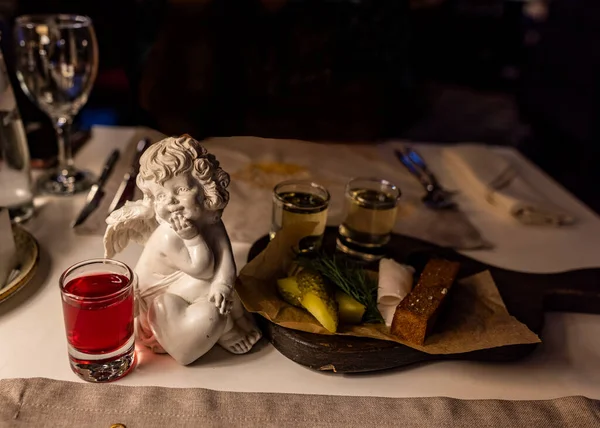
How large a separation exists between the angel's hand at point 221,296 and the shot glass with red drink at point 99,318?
8 cm

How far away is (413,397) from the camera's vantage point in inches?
21.9

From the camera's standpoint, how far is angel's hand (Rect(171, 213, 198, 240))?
52cm

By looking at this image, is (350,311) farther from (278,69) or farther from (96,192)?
(278,69)

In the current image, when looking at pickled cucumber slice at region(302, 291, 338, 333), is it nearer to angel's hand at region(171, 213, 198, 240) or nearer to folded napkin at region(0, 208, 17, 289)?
angel's hand at region(171, 213, 198, 240)

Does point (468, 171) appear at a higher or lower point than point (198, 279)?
lower

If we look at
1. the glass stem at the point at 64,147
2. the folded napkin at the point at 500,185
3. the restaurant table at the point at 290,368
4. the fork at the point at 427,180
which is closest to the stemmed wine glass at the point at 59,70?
the glass stem at the point at 64,147

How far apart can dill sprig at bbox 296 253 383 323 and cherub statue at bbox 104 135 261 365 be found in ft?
→ 0.36

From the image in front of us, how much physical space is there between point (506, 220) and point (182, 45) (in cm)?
108

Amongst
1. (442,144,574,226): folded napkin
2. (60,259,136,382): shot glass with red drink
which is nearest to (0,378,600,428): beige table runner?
(60,259,136,382): shot glass with red drink

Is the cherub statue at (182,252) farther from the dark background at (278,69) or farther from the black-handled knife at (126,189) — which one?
the dark background at (278,69)

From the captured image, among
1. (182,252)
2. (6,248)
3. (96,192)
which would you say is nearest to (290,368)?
(182,252)

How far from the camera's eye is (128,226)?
1.88 ft

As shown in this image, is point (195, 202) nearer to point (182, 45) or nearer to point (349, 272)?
point (349, 272)

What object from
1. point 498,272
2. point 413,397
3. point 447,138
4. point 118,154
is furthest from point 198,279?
point 447,138
